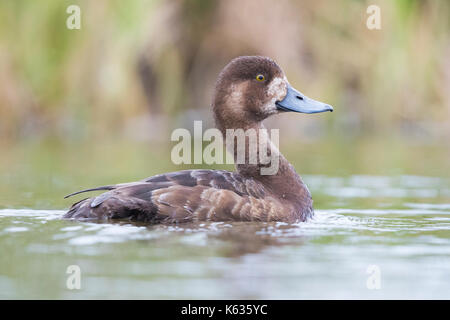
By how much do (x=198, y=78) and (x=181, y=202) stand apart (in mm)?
10957

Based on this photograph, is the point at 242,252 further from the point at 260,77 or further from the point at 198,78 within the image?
the point at 198,78

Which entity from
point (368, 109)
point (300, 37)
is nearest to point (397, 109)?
point (368, 109)

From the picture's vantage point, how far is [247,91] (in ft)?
23.2

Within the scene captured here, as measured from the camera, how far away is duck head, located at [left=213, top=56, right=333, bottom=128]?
705 centimetres

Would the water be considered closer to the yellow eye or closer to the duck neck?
the duck neck

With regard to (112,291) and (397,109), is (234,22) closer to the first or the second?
(397,109)

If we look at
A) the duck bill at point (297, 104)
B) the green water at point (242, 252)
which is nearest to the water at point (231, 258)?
the green water at point (242, 252)

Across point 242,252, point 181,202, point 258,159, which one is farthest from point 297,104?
point 242,252

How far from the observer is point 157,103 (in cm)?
1656

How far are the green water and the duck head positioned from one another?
42.4 inches

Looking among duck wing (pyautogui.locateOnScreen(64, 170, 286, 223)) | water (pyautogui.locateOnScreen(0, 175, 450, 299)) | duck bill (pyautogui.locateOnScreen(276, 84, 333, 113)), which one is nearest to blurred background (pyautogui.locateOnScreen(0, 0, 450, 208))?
duck bill (pyautogui.locateOnScreen(276, 84, 333, 113))

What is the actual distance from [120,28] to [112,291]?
976 cm

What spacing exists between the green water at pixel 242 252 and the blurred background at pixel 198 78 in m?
2.98

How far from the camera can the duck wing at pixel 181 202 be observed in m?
5.99
